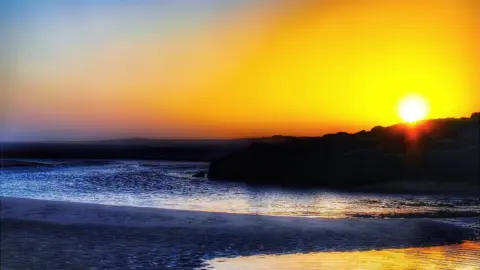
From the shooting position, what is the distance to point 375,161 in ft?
221

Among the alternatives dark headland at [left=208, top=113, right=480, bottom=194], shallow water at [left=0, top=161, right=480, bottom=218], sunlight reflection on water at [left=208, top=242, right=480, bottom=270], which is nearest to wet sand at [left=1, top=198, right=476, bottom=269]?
sunlight reflection on water at [left=208, top=242, right=480, bottom=270]

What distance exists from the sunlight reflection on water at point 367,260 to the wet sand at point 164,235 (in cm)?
71

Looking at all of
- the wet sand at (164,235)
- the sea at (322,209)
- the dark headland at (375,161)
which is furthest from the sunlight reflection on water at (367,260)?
the dark headland at (375,161)

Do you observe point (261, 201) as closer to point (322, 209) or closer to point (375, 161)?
point (322, 209)

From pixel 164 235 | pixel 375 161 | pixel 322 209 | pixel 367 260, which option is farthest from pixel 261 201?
pixel 375 161

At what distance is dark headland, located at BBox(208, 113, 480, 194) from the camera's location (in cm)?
6184

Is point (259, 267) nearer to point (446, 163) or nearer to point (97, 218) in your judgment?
point (97, 218)

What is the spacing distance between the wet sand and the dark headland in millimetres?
34429

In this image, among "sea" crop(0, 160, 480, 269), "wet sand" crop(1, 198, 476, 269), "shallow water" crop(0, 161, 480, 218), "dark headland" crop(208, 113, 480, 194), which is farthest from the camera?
"dark headland" crop(208, 113, 480, 194)

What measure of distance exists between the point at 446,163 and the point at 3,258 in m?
56.6

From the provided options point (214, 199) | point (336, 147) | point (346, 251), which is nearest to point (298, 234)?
point (346, 251)

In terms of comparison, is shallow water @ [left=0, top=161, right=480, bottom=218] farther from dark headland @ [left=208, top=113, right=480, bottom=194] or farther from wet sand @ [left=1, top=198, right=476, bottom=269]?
dark headland @ [left=208, top=113, right=480, bottom=194]

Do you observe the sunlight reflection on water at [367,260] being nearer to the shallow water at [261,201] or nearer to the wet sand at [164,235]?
the wet sand at [164,235]

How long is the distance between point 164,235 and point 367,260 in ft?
22.9
